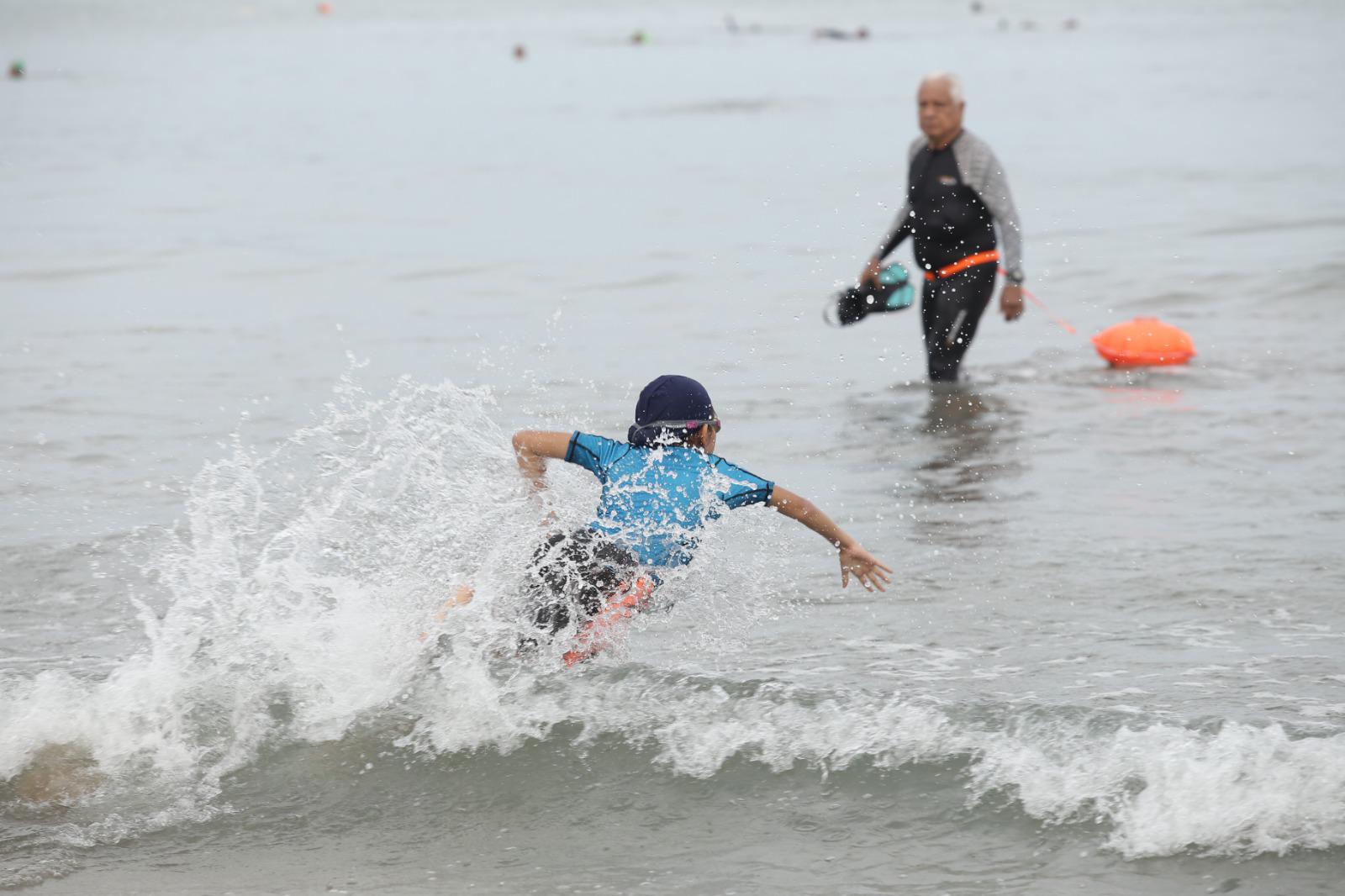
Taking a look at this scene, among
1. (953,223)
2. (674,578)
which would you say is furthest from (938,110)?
(674,578)

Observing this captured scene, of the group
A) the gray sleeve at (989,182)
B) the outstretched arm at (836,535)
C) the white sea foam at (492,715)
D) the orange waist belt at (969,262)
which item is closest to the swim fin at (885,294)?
the orange waist belt at (969,262)

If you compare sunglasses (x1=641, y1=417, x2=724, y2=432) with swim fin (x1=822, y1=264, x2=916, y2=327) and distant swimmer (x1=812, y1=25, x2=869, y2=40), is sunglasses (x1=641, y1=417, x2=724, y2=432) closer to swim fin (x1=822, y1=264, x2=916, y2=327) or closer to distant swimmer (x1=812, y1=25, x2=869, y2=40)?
swim fin (x1=822, y1=264, x2=916, y2=327)

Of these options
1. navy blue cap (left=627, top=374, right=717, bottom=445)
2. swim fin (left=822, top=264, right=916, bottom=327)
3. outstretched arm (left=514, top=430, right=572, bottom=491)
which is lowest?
outstretched arm (left=514, top=430, right=572, bottom=491)

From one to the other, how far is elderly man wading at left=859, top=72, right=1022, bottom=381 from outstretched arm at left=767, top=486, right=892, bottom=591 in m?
4.94

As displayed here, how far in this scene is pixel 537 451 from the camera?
6.11 metres

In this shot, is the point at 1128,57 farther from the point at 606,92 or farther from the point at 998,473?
the point at 998,473

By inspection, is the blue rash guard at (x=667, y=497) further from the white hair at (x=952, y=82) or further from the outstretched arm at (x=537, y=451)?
the white hair at (x=952, y=82)

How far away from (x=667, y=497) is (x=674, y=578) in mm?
362

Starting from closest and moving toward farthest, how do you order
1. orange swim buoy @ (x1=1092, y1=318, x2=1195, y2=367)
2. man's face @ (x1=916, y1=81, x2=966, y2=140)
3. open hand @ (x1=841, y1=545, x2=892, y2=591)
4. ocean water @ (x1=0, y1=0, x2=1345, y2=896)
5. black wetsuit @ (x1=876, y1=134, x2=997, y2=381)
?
ocean water @ (x1=0, y1=0, x2=1345, y2=896)
open hand @ (x1=841, y1=545, x2=892, y2=591)
man's face @ (x1=916, y1=81, x2=966, y2=140)
black wetsuit @ (x1=876, y1=134, x2=997, y2=381)
orange swim buoy @ (x1=1092, y1=318, x2=1195, y2=367)

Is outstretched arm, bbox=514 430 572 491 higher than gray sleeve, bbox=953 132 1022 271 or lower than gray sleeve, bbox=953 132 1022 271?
lower

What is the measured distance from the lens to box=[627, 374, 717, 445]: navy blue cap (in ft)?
19.0

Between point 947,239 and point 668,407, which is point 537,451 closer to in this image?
point 668,407

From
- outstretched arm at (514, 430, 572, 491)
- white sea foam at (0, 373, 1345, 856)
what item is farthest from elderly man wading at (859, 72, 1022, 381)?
outstretched arm at (514, 430, 572, 491)

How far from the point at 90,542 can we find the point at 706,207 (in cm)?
1499
